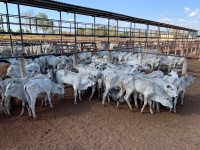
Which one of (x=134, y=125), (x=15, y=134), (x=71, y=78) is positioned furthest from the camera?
(x=71, y=78)

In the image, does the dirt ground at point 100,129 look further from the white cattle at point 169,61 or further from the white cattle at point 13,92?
the white cattle at point 169,61

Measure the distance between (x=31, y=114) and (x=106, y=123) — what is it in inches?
95.8

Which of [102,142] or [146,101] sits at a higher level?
[146,101]

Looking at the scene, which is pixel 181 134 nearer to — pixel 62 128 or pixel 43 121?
pixel 62 128

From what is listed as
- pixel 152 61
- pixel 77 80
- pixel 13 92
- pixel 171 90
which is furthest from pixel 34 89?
pixel 152 61

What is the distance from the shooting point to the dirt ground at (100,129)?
438 centimetres

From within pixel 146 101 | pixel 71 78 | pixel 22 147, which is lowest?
pixel 22 147

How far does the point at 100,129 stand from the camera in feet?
16.6

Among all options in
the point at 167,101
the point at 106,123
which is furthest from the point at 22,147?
the point at 167,101

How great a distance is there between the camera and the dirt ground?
4.38 meters

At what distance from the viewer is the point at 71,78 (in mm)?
7094

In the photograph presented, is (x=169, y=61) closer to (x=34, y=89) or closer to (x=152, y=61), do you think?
(x=152, y=61)

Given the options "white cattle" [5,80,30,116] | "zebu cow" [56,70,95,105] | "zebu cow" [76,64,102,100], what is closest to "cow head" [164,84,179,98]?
"zebu cow" [76,64,102,100]

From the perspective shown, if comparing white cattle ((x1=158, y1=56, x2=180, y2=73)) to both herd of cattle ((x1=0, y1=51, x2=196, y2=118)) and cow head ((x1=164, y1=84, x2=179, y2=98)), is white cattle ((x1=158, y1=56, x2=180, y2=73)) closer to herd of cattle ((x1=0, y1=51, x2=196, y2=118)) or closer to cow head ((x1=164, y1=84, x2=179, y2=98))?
herd of cattle ((x1=0, y1=51, x2=196, y2=118))
